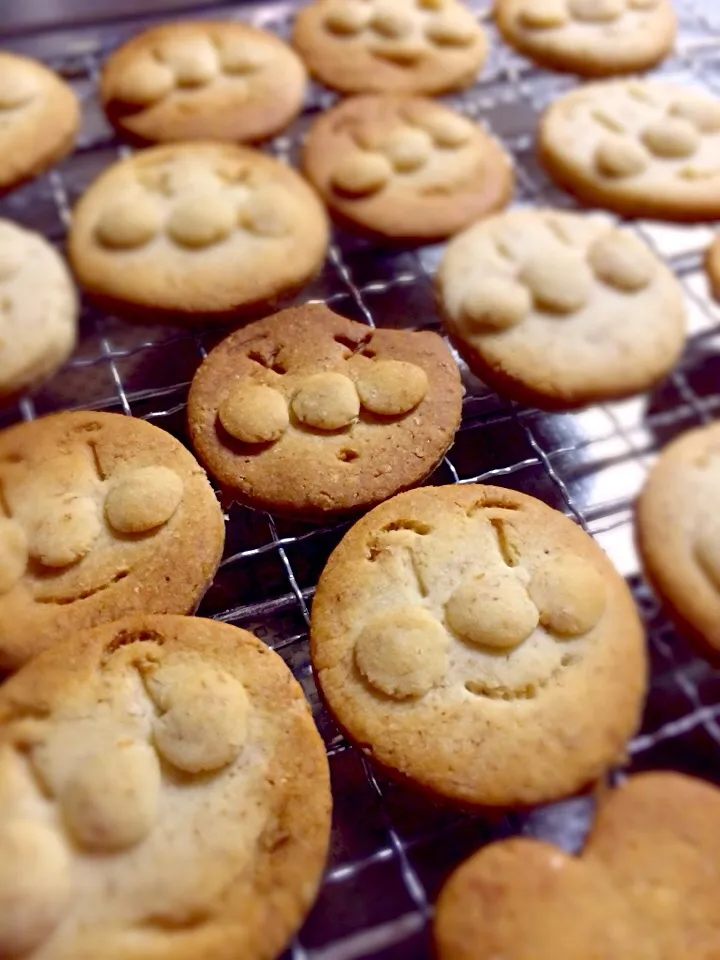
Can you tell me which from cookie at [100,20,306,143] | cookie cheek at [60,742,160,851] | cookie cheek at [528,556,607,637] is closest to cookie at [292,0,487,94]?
cookie at [100,20,306,143]

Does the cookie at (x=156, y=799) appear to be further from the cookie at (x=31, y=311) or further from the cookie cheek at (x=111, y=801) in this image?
the cookie at (x=31, y=311)

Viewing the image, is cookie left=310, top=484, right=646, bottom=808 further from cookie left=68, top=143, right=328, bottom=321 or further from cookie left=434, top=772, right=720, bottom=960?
cookie left=68, top=143, right=328, bottom=321

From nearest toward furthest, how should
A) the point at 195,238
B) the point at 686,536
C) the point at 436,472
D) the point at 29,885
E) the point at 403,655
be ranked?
the point at 29,885 < the point at 403,655 < the point at 686,536 < the point at 436,472 < the point at 195,238

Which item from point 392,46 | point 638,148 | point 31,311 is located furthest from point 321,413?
point 392,46

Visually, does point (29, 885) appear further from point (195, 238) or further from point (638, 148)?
point (638, 148)

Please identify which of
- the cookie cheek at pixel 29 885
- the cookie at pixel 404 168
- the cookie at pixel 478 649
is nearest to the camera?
the cookie cheek at pixel 29 885

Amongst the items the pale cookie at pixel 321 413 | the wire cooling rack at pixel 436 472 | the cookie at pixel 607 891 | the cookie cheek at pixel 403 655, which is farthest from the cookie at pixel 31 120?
the cookie at pixel 607 891
